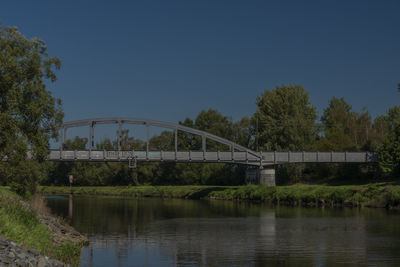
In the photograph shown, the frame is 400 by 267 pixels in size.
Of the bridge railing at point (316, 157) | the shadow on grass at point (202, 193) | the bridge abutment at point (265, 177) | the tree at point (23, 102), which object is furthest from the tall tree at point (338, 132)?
the tree at point (23, 102)

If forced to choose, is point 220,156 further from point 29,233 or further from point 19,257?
point 19,257

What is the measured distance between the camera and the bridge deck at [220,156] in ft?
251

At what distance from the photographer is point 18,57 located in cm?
3459

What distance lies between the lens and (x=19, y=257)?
14484 mm

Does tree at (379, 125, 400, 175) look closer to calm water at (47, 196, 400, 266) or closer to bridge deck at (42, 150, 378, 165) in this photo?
bridge deck at (42, 150, 378, 165)

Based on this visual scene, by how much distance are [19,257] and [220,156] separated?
67002 millimetres

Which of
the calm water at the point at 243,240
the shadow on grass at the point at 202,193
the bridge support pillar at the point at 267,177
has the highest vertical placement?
the bridge support pillar at the point at 267,177

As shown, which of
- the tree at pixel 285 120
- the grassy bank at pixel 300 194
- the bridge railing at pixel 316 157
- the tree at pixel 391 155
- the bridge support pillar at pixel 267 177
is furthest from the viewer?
the tree at pixel 285 120

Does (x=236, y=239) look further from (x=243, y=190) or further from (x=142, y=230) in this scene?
(x=243, y=190)

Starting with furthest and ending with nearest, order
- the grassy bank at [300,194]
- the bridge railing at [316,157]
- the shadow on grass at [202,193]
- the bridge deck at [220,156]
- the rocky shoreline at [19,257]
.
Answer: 1. the shadow on grass at [202,193]
2. the bridge railing at [316,157]
3. the bridge deck at [220,156]
4. the grassy bank at [300,194]
5. the rocky shoreline at [19,257]

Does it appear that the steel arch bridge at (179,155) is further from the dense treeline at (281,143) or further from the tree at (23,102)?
the tree at (23,102)

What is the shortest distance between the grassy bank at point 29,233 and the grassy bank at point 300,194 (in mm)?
37179

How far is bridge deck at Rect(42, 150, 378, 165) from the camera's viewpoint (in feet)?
251

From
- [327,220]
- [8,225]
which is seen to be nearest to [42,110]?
[8,225]
